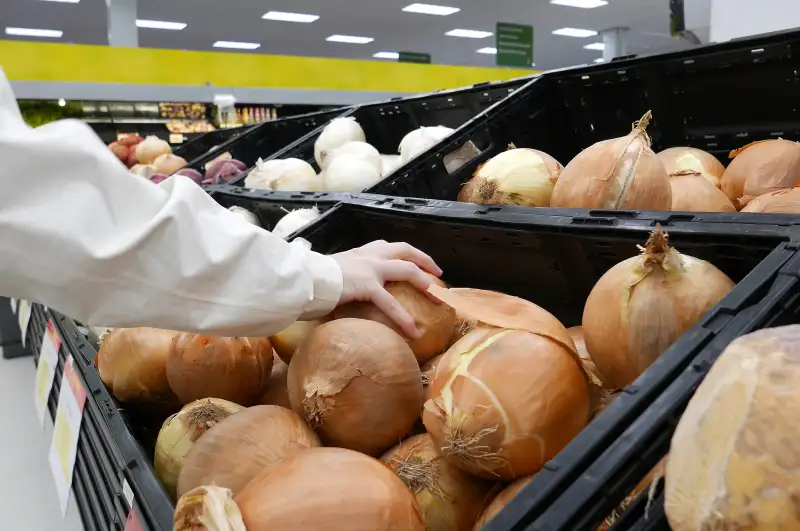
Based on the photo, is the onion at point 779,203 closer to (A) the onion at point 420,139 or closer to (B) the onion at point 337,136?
(A) the onion at point 420,139

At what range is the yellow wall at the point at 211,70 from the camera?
4.96 meters

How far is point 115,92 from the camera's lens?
5117 millimetres

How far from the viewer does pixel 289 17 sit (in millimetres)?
11688

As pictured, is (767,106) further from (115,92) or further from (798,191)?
(115,92)

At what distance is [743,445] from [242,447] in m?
0.53

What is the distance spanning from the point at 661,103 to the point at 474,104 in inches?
28.0

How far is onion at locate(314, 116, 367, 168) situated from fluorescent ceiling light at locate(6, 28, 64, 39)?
1268 cm

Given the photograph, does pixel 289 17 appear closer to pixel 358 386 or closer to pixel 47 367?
pixel 47 367

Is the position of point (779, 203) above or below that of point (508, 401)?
above

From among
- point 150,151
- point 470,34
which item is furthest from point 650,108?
point 470,34

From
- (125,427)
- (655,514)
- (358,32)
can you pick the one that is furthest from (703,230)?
(358,32)

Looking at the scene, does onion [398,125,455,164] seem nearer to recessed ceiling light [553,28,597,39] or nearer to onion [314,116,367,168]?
onion [314,116,367,168]

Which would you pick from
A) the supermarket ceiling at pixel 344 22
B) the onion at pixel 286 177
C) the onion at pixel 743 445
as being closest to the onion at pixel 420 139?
the onion at pixel 286 177

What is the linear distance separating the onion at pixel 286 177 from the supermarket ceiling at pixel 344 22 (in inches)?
360
